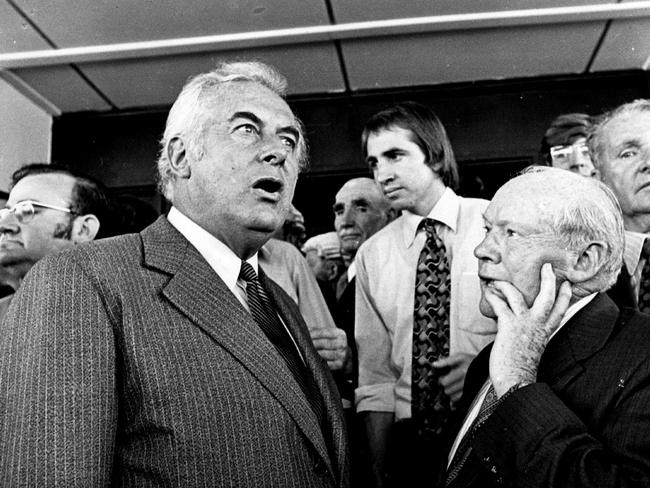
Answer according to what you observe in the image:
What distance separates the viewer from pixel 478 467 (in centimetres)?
145

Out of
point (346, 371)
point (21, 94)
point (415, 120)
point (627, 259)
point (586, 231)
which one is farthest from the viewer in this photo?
point (21, 94)

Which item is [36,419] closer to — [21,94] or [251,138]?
[251,138]

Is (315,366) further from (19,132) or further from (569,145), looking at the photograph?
(19,132)

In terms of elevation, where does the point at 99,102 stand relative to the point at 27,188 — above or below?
above

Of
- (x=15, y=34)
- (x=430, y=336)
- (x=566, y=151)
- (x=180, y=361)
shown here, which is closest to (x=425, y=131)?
(x=566, y=151)

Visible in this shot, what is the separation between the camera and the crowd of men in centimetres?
126

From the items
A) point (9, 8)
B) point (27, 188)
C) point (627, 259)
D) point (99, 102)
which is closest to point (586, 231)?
point (627, 259)

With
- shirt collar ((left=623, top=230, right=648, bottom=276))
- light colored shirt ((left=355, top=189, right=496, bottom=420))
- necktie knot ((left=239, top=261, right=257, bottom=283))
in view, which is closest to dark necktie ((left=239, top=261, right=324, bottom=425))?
necktie knot ((left=239, top=261, right=257, bottom=283))

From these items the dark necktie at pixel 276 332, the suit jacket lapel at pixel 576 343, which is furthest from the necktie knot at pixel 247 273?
the suit jacket lapel at pixel 576 343

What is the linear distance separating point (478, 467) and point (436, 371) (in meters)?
0.82

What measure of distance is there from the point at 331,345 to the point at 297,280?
46cm

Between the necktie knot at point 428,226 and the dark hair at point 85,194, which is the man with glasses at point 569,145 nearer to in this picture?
the necktie knot at point 428,226

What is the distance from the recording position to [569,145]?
277 cm

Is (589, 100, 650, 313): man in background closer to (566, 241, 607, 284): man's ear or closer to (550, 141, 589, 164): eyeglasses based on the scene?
(550, 141, 589, 164): eyeglasses
